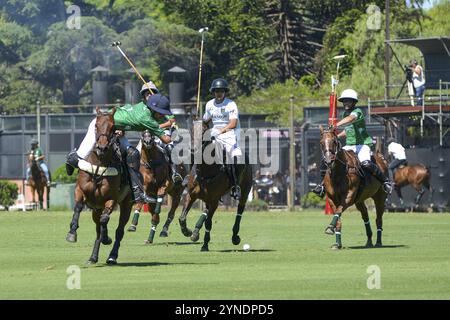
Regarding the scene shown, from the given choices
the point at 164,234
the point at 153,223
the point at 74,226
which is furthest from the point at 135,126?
the point at 164,234

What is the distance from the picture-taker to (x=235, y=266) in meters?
20.1

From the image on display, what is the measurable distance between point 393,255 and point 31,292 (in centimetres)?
803

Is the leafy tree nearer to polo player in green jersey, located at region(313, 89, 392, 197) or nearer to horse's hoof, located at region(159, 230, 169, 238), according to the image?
horse's hoof, located at region(159, 230, 169, 238)

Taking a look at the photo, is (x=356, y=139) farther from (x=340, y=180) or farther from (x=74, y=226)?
(x=74, y=226)

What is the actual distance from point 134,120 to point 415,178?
2643cm

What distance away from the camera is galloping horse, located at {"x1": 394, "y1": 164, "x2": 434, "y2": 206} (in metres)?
45.4

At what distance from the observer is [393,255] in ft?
73.4

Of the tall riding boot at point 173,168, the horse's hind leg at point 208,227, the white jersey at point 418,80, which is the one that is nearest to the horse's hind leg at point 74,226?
the horse's hind leg at point 208,227

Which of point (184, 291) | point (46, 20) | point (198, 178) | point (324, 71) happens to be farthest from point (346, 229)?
point (46, 20)

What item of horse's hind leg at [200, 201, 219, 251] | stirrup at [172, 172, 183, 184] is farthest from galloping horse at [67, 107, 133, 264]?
stirrup at [172, 172, 183, 184]

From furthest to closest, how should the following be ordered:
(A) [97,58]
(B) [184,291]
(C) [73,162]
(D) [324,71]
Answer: (A) [97,58]
(D) [324,71]
(C) [73,162]
(B) [184,291]

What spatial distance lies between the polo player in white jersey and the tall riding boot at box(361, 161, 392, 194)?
2.47m

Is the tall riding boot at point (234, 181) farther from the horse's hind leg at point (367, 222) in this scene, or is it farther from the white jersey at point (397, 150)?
the white jersey at point (397, 150)
